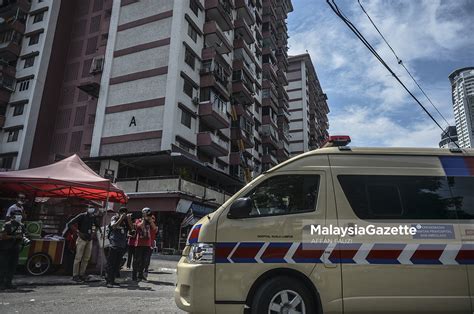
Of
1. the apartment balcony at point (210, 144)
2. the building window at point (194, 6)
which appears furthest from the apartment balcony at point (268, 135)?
the building window at point (194, 6)

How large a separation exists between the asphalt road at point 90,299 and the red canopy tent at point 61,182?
354cm

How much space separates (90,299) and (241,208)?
422 centimetres

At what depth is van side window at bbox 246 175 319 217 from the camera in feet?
16.0

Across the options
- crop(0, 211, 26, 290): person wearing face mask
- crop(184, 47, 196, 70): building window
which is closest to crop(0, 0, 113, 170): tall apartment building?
crop(184, 47, 196, 70): building window

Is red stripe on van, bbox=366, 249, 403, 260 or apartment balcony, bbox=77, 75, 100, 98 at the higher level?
apartment balcony, bbox=77, 75, 100, 98

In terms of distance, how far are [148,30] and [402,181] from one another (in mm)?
31394

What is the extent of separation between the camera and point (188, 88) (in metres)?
31.6

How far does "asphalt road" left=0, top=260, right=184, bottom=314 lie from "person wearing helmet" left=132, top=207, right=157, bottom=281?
0.76 m

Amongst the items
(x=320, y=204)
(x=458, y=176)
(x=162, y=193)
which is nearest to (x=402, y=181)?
(x=458, y=176)

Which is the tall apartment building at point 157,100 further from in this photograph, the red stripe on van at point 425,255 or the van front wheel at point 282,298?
the red stripe on van at point 425,255

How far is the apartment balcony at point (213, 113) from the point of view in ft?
106

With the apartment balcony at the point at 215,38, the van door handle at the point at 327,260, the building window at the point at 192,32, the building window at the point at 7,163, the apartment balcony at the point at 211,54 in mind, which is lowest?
the van door handle at the point at 327,260

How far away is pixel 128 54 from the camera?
32469 millimetres

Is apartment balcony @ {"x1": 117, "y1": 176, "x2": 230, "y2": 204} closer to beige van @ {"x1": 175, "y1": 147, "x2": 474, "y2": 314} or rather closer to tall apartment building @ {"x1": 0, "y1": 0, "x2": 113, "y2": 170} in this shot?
tall apartment building @ {"x1": 0, "y1": 0, "x2": 113, "y2": 170}
